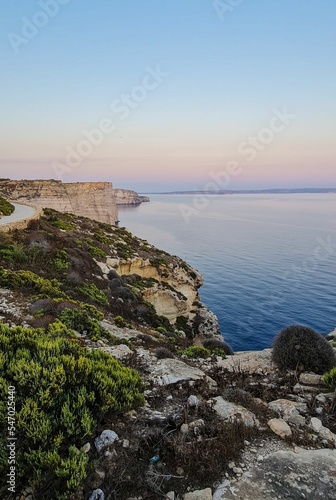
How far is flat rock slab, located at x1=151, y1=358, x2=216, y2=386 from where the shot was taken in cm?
699

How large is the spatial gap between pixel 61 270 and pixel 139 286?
9.83 meters

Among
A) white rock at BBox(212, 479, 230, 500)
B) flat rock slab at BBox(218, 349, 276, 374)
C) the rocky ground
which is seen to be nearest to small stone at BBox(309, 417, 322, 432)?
the rocky ground

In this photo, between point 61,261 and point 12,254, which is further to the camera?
point 61,261

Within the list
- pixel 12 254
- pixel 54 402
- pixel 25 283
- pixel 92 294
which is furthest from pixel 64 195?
pixel 54 402

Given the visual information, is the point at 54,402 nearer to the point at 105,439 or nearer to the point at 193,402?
the point at 105,439

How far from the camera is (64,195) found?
213ft

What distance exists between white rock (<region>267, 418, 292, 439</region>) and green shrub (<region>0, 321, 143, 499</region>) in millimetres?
2379

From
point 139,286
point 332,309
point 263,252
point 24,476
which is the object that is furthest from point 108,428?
point 263,252

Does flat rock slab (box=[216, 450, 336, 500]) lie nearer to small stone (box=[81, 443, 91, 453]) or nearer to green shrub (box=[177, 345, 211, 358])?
small stone (box=[81, 443, 91, 453])

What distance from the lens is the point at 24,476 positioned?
3.89m

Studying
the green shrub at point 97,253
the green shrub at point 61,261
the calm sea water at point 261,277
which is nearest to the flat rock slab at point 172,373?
the green shrub at point 61,261

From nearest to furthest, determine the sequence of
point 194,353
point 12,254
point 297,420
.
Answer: point 297,420 < point 194,353 < point 12,254

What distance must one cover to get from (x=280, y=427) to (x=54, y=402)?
3.77 m

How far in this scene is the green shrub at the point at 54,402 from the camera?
384cm
